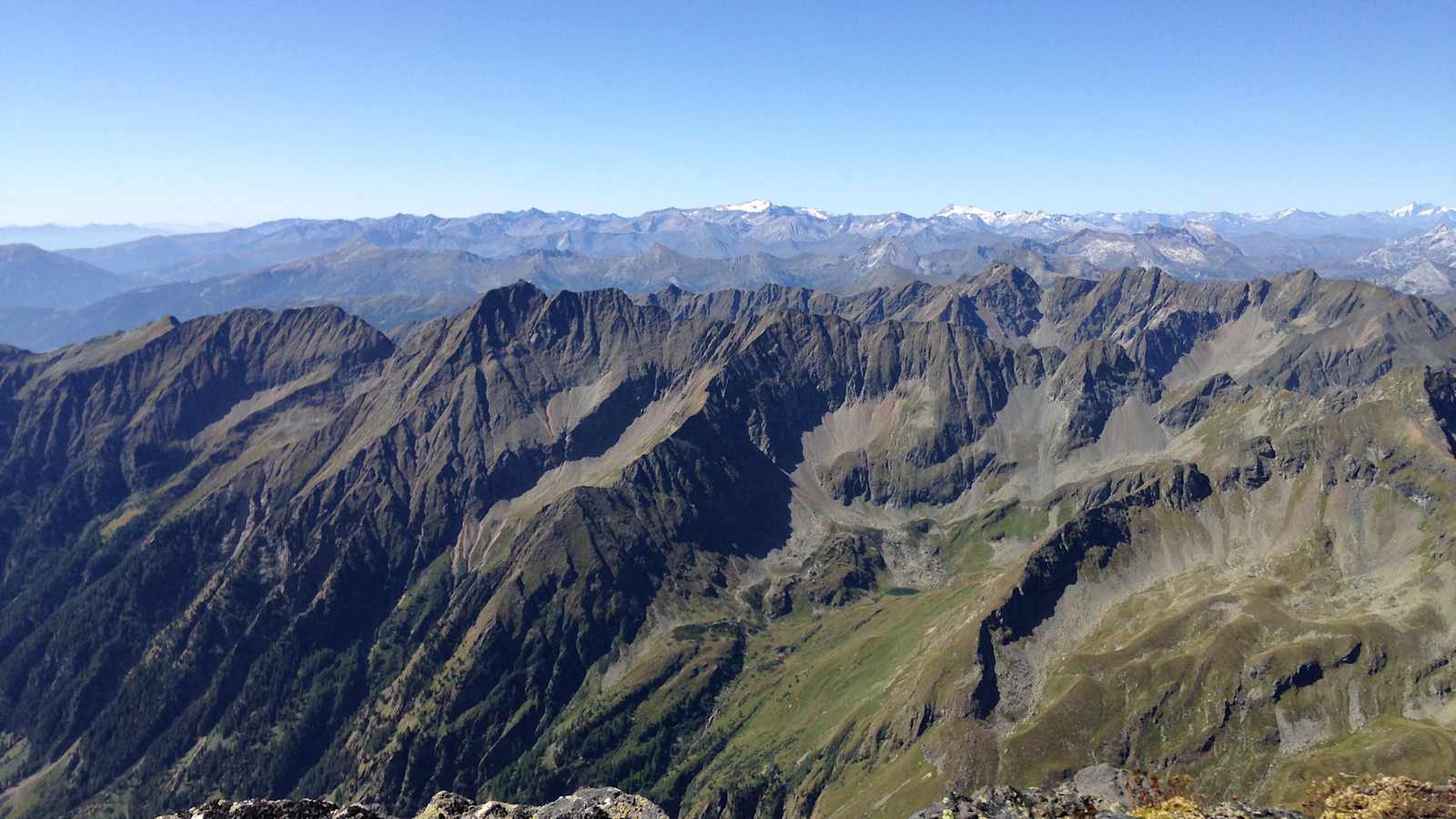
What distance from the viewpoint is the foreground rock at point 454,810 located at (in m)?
35.2

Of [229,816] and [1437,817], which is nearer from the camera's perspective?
[1437,817]

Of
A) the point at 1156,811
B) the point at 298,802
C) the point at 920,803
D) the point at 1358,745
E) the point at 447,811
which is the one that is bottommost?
the point at 920,803

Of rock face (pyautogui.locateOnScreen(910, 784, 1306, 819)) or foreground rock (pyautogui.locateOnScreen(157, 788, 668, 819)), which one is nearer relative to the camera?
rock face (pyautogui.locateOnScreen(910, 784, 1306, 819))

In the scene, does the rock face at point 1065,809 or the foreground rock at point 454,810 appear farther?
the foreground rock at point 454,810

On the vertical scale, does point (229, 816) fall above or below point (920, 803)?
above

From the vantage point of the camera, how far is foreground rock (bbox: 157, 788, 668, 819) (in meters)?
35.2

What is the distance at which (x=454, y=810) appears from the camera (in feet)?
138

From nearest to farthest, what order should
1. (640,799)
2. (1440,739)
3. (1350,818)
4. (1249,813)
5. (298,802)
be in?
1. (1350,818)
2. (1249,813)
3. (298,802)
4. (640,799)
5. (1440,739)

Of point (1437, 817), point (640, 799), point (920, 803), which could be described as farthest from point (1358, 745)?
point (640, 799)

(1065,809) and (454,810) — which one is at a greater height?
(1065,809)

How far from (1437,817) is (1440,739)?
23467cm

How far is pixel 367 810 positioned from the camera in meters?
37.9

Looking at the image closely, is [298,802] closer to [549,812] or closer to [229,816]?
[229,816]

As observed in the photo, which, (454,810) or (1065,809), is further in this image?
(454,810)
